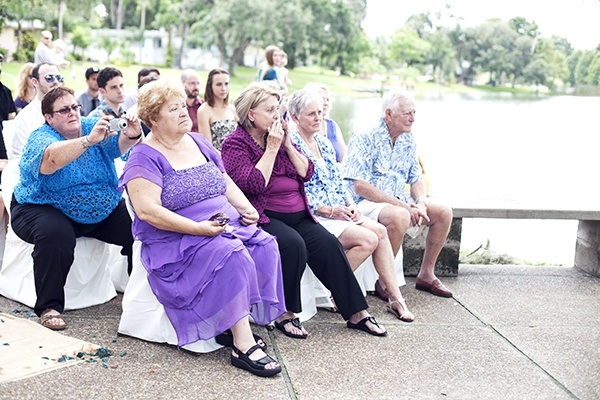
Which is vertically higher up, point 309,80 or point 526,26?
point 526,26

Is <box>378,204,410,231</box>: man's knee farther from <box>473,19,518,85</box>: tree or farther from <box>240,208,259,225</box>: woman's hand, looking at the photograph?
<box>473,19,518,85</box>: tree

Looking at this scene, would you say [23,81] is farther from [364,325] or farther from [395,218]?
[364,325]

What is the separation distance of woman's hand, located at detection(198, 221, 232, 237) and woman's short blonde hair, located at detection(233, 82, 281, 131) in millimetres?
742

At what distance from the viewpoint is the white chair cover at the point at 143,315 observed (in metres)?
3.62

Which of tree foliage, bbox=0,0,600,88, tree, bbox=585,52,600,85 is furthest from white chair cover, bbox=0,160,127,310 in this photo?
tree foliage, bbox=0,0,600,88

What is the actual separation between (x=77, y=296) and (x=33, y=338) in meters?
0.56

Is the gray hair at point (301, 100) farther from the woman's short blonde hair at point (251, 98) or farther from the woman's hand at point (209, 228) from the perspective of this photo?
the woman's hand at point (209, 228)

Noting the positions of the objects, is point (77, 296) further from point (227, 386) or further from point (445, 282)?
point (445, 282)

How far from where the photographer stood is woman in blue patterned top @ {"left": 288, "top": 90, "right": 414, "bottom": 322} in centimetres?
421

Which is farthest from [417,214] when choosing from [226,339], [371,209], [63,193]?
[63,193]

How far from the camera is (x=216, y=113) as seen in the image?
583cm

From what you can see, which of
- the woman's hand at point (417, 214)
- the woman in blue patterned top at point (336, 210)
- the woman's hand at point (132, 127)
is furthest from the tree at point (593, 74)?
the woman's hand at point (132, 127)

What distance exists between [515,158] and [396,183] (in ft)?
60.4

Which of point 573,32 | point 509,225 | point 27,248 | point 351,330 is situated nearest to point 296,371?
point 351,330
